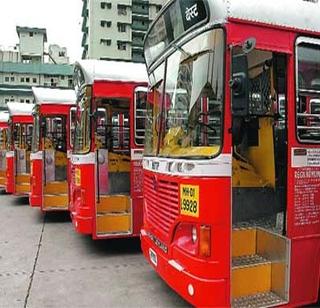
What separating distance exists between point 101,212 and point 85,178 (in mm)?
671

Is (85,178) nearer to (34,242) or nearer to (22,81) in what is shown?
(34,242)

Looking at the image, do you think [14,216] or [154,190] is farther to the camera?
[14,216]

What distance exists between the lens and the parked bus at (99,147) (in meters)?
6.60

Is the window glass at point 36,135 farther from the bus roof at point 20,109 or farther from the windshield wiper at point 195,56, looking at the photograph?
the windshield wiper at point 195,56

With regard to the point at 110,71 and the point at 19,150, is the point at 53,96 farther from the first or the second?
the point at 110,71

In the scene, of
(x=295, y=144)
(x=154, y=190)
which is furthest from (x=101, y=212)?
(x=295, y=144)

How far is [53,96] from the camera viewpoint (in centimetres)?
983

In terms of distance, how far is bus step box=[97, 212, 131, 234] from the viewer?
6730 millimetres

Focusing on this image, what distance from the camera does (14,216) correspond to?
10.7 m

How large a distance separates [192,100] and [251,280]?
66.9 inches

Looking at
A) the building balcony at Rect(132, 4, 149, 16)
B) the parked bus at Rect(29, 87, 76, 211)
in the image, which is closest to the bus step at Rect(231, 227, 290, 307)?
the parked bus at Rect(29, 87, 76, 211)

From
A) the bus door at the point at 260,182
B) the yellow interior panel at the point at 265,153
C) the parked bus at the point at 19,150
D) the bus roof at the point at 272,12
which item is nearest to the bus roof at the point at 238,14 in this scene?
the bus roof at the point at 272,12

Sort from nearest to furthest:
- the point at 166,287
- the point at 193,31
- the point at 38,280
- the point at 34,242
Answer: the point at 193,31 < the point at 166,287 < the point at 38,280 < the point at 34,242

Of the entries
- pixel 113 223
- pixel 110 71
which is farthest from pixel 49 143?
pixel 113 223
